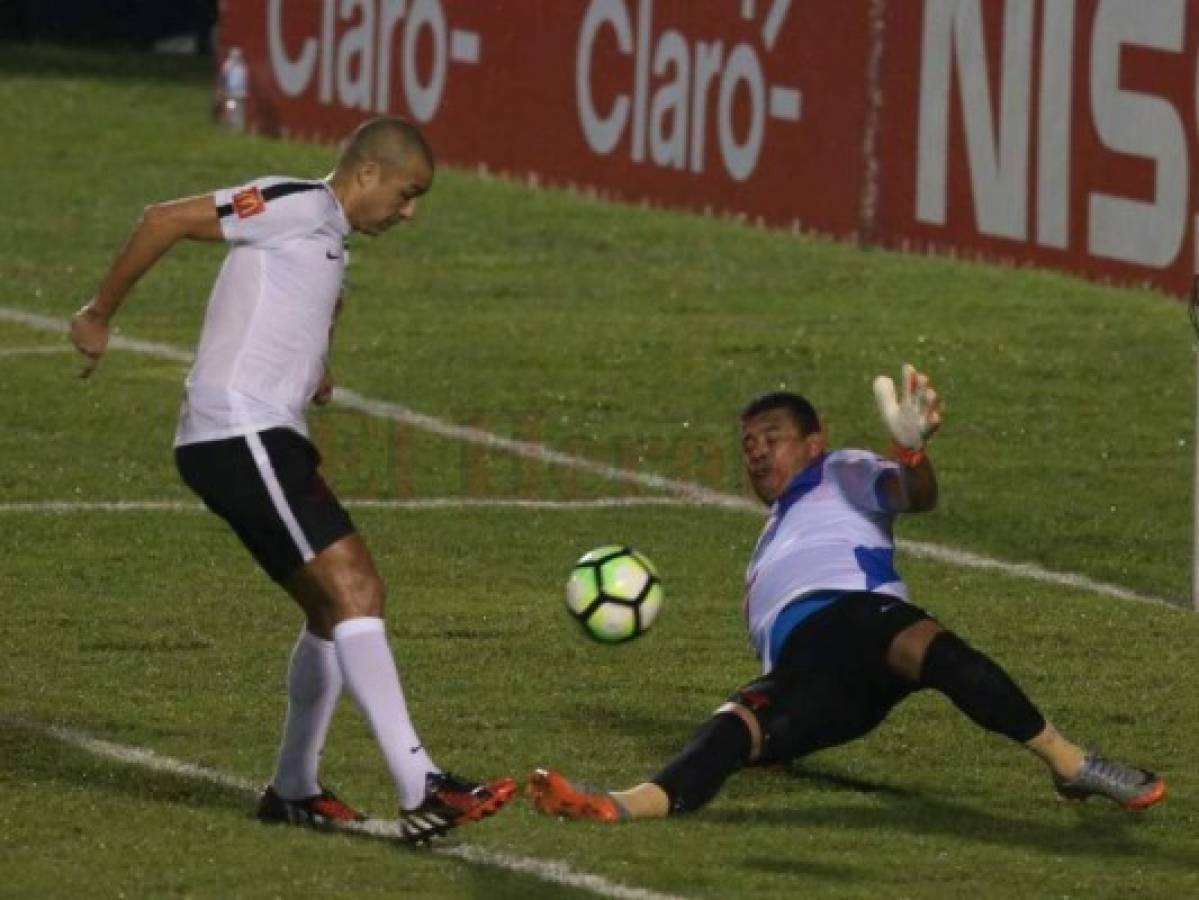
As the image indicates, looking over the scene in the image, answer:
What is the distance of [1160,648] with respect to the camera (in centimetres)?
1205

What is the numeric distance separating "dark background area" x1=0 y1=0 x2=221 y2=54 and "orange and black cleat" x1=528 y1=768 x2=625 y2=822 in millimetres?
29769

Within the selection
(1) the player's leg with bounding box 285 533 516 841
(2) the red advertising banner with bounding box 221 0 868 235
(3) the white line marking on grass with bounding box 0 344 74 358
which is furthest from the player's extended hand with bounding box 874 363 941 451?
(2) the red advertising banner with bounding box 221 0 868 235

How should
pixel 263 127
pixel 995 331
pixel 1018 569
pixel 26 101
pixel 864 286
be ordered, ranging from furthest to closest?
pixel 26 101, pixel 263 127, pixel 864 286, pixel 995 331, pixel 1018 569

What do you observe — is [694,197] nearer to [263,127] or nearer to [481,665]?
[263,127]

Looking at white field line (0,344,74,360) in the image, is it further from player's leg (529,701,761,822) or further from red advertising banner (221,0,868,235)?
player's leg (529,701,761,822)

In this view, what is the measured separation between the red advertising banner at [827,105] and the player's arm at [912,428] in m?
10.5

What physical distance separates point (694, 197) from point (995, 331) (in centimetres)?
535

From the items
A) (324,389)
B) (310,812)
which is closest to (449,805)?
(310,812)

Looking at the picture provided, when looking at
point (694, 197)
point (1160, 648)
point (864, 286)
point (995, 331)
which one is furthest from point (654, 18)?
point (1160, 648)

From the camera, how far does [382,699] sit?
903cm

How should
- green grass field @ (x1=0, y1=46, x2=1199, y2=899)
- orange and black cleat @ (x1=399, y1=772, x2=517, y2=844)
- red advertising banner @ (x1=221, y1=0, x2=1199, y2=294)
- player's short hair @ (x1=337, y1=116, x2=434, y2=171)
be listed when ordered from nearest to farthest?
1. orange and black cleat @ (x1=399, y1=772, x2=517, y2=844)
2. green grass field @ (x1=0, y1=46, x2=1199, y2=899)
3. player's short hair @ (x1=337, y1=116, x2=434, y2=171)
4. red advertising banner @ (x1=221, y1=0, x2=1199, y2=294)

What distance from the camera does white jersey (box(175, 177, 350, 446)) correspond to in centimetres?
930

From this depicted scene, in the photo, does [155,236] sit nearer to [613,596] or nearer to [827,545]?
[613,596]

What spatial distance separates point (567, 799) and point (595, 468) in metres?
6.69
